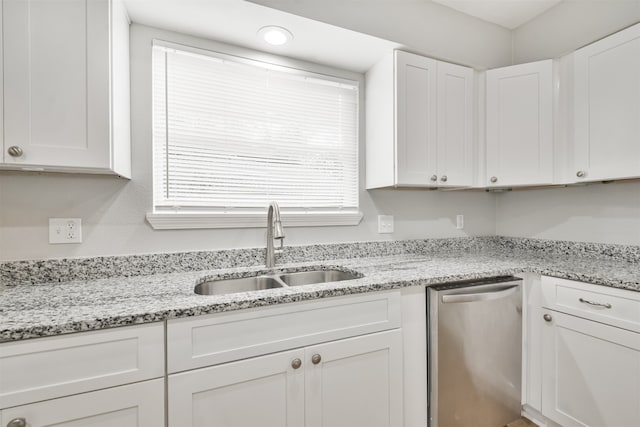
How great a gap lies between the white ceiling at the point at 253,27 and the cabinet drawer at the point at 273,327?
1.34 meters

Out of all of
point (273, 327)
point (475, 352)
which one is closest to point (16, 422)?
point (273, 327)

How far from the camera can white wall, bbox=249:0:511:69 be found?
4.89 feet

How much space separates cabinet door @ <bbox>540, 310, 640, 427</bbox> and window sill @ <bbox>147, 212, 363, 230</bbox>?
1.21 m

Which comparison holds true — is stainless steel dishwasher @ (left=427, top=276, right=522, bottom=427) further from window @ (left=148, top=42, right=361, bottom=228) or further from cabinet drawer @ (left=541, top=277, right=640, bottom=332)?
window @ (left=148, top=42, right=361, bottom=228)

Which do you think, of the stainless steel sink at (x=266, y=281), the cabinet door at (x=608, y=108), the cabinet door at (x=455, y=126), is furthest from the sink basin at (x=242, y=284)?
the cabinet door at (x=608, y=108)

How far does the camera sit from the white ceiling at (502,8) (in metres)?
1.93

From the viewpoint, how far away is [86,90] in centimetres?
114

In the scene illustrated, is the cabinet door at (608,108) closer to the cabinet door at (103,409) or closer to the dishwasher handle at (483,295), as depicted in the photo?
the dishwasher handle at (483,295)

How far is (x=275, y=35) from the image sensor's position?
1548 mm

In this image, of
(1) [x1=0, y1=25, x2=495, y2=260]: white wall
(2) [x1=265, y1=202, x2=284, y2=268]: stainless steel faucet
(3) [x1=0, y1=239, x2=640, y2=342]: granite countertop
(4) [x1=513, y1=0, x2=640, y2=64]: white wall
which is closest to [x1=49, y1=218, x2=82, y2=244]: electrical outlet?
(1) [x1=0, y1=25, x2=495, y2=260]: white wall

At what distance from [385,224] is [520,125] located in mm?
1067

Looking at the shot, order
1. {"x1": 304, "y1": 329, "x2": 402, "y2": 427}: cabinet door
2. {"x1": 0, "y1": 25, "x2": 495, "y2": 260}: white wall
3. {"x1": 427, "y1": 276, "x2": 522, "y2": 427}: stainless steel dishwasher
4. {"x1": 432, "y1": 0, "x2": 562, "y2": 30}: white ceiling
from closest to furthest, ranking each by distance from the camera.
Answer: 1. {"x1": 304, "y1": 329, "x2": 402, "y2": 427}: cabinet door
2. {"x1": 0, "y1": 25, "x2": 495, "y2": 260}: white wall
3. {"x1": 427, "y1": 276, "x2": 522, "y2": 427}: stainless steel dishwasher
4. {"x1": 432, "y1": 0, "x2": 562, "y2": 30}: white ceiling

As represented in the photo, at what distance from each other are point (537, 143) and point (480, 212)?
2.16 feet

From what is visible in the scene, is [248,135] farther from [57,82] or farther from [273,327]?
[273,327]
